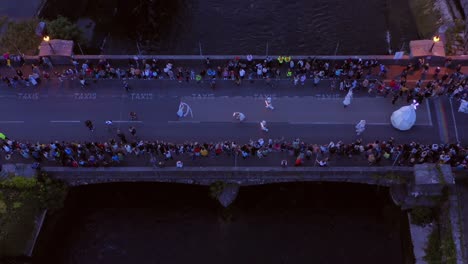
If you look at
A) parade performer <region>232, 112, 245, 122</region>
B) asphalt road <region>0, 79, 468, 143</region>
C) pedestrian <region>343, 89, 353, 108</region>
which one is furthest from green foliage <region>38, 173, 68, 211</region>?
pedestrian <region>343, 89, 353, 108</region>

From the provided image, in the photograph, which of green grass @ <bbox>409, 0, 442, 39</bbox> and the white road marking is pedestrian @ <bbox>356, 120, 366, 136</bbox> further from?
green grass @ <bbox>409, 0, 442, 39</bbox>

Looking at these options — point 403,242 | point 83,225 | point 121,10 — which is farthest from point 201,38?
point 403,242

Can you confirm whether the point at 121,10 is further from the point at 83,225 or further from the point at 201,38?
the point at 83,225

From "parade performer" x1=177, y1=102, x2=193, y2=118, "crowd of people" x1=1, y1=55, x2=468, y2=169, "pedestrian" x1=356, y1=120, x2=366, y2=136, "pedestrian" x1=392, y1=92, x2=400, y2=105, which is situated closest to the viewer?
"crowd of people" x1=1, y1=55, x2=468, y2=169

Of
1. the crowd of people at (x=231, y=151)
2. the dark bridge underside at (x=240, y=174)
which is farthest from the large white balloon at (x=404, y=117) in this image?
the dark bridge underside at (x=240, y=174)

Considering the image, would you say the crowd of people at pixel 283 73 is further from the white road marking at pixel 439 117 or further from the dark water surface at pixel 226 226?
the dark water surface at pixel 226 226
